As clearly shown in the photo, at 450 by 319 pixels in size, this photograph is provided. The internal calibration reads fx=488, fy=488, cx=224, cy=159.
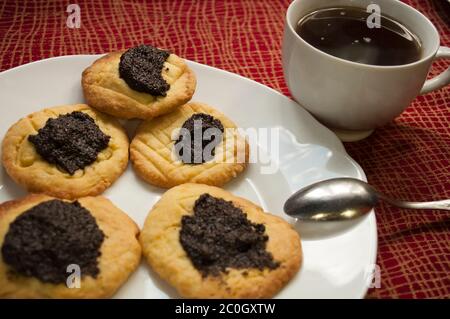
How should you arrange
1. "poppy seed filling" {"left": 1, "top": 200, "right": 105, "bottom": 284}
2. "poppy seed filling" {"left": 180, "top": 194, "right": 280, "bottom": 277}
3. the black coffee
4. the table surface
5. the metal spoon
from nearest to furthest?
1. "poppy seed filling" {"left": 1, "top": 200, "right": 105, "bottom": 284}
2. "poppy seed filling" {"left": 180, "top": 194, "right": 280, "bottom": 277}
3. the metal spoon
4. the table surface
5. the black coffee

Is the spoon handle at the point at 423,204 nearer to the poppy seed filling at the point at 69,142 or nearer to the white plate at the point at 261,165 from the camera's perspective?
the white plate at the point at 261,165

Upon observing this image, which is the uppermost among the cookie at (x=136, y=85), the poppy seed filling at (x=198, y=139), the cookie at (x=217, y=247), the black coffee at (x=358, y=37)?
the black coffee at (x=358, y=37)

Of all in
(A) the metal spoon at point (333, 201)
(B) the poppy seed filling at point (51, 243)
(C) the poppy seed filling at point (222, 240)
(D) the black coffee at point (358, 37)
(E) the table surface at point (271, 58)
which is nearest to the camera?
(B) the poppy seed filling at point (51, 243)

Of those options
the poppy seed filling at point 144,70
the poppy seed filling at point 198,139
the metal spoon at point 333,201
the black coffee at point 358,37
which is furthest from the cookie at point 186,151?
the black coffee at point 358,37

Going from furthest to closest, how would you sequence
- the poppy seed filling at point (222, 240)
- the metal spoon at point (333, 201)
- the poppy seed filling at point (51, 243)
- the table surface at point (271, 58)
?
the table surface at point (271, 58) → the metal spoon at point (333, 201) → the poppy seed filling at point (222, 240) → the poppy seed filling at point (51, 243)

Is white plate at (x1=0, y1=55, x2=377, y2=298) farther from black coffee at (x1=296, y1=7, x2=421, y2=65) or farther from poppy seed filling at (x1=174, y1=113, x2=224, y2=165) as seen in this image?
black coffee at (x1=296, y1=7, x2=421, y2=65)

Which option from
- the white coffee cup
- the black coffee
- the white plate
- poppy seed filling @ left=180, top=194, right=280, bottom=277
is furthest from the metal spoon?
the black coffee

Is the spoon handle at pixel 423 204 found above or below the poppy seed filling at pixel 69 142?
below
